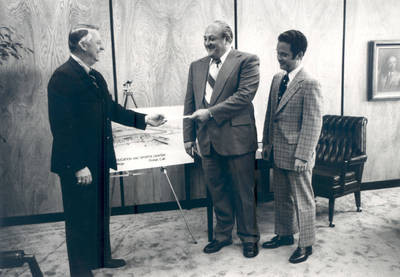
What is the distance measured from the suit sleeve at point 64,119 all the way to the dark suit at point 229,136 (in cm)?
101

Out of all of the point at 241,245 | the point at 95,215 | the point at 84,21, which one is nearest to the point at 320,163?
the point at 241,245

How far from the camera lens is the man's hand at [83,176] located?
2420 mm

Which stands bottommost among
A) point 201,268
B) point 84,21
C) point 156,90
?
point 201,268

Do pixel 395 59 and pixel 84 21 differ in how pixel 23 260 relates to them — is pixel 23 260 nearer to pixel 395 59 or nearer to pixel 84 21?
pixel 84 21

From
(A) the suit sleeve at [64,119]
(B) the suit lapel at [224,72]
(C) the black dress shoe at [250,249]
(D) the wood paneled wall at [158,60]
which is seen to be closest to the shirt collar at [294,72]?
(B) the suit lapel at [224,72]

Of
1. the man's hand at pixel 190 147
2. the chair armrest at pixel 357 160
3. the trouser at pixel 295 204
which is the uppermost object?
the man's hand at pixel 190 147

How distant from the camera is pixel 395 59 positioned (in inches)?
172

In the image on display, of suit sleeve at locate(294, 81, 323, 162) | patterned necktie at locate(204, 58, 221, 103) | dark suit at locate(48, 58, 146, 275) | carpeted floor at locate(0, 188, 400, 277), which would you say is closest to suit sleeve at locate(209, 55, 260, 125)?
patterned necktie at locate(204, 58, 221, 103)

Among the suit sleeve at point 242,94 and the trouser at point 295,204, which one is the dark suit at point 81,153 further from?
the trouser at point 295,204

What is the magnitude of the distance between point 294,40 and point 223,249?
1.77 m

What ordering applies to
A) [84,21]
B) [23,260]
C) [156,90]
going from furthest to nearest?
[156,90], [84,21], [23,260]

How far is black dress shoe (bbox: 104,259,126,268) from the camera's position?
9.32 feet

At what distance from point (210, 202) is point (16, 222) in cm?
207

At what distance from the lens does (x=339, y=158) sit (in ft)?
12.7
